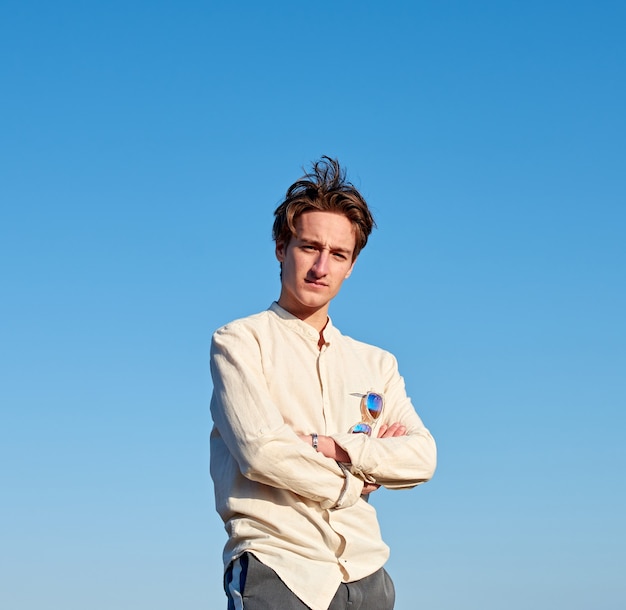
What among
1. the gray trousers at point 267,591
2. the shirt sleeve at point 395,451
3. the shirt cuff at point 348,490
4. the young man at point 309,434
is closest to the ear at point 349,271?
the young man at point 309,434

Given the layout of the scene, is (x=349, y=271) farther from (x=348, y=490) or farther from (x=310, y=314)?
(x=348, y=490)

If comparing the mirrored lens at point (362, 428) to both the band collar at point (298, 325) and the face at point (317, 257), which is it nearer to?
the band collar at point (298, 325)

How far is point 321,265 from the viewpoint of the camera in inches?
209

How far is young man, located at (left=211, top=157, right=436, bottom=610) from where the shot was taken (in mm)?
4785

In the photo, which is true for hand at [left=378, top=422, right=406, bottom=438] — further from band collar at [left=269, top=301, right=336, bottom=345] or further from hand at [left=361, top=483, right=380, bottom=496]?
band collar at [left=269, top=301, right=336, bottom=345]

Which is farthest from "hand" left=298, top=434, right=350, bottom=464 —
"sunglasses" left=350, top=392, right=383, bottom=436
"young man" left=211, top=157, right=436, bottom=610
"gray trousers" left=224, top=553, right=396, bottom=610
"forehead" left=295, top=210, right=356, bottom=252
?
"forehead" left=295, top=210, right=356, bottom=252

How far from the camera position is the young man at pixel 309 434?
4785 millimetres

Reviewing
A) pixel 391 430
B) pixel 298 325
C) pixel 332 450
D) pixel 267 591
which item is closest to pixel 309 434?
pixel 332 450

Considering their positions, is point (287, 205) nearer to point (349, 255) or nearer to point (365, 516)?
point (349, 255)

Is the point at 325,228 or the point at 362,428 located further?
the point at 325,228

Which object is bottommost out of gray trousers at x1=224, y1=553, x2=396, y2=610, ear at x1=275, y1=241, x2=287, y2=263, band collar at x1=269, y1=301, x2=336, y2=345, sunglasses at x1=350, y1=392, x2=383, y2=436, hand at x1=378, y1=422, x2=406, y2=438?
gray trousers at x1=224, y1=553, x2=396, y2=610

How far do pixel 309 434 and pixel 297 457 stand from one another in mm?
295

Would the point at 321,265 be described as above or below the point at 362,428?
above

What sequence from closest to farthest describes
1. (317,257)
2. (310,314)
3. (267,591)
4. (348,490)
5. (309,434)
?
1. (267,591)
2. (348,490)
3. (309,434)
4. (317,257)
5. (310,314)
